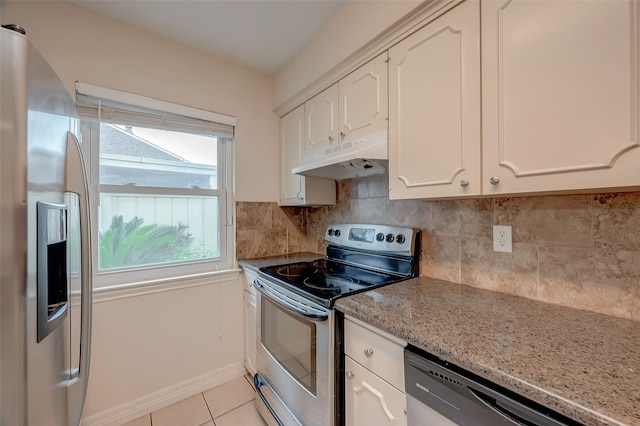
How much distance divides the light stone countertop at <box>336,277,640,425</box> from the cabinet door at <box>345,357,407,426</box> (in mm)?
226

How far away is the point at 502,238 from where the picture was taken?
119 centimetres

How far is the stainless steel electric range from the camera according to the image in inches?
44.6

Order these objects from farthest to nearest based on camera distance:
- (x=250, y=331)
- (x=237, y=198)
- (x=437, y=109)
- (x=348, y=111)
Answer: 1. (x=237, y=198)
2. (x=250, y=331)
3. (x=348, y=111)
4. (x=437, y=109)

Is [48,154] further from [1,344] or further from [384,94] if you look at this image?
[384,94]

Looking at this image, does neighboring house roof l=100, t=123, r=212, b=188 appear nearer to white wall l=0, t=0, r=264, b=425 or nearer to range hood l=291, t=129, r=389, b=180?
white wall l=0, t=0, r=264, b=425

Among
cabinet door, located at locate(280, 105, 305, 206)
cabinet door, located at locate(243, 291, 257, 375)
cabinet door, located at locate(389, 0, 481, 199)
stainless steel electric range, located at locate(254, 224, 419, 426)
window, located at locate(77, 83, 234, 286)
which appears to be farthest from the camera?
cabinet door, located at locate(280, 105, 305, 206)

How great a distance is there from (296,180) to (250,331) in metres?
1.23

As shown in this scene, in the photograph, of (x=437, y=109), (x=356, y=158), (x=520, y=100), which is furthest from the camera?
(x=356, y=158)

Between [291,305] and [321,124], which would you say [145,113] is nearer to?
[321,124]

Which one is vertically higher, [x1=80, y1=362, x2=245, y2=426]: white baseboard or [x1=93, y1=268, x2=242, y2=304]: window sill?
[x1=93, y1=268, x2=242, y2=304]: window sill

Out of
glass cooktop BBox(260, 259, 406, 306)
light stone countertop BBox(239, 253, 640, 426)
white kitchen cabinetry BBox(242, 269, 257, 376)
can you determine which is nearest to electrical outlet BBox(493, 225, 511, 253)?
light stone countertop BBox(239, 253, 640, 426)

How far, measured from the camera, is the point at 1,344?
20.5 inches

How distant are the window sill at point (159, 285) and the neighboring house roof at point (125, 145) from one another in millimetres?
862

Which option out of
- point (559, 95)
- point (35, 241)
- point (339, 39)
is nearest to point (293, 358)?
point (35, 241)
